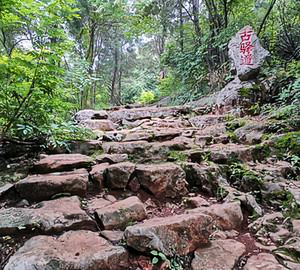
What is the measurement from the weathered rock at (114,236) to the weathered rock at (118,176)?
0.66 m

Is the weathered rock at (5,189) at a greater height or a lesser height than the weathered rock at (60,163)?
lesser

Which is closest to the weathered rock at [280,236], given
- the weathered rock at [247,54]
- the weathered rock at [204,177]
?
the weathered rock at [204,177]

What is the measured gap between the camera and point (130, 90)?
13.7m

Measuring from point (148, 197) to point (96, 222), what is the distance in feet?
2.20

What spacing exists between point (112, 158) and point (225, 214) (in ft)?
4.61

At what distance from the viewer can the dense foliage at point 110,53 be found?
107 inches

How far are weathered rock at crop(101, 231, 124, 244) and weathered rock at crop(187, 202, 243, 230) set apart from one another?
0.64 meters

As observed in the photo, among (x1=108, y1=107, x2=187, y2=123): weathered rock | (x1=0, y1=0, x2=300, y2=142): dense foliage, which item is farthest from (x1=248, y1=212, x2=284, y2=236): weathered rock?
(x1=108, y1=107, x2=187, y2=123): weathered rock

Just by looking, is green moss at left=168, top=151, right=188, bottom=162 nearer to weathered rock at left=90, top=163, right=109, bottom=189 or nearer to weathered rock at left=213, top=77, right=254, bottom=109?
weathered rock at left=90, top=163, right=109, bottom=189

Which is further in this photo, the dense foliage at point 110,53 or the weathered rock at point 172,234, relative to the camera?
the dense foliage at point 110,53

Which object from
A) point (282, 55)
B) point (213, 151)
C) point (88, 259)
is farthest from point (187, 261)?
point (282, 55)

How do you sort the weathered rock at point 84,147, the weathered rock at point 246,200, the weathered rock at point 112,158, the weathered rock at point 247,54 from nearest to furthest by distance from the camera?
the weathered rock at point 246,200 < the weathered rock at point 112,158 < the weathered rock at point 84,147 < the weathered rock at point 247,54

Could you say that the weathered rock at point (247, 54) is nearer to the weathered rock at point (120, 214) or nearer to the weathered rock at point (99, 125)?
the weathered rock at point (99, 125)

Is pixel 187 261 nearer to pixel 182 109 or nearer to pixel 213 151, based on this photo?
pixel 213 151
